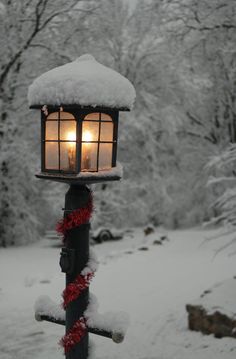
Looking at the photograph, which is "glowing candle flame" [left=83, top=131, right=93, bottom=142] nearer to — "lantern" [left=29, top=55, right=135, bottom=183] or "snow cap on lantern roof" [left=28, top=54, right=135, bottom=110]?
"lantern" [left=29, top=55, right=135, bottom=183]

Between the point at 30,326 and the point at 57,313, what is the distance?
3.52 metres

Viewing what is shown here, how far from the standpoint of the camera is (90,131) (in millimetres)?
3094

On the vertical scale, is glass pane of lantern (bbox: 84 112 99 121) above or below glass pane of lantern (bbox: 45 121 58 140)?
above

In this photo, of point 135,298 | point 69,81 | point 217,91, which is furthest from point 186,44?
point 69,81

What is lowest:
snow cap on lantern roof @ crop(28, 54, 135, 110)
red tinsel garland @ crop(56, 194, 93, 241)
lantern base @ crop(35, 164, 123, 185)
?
red tinsel garland @ crop(56, 194, 93, 241)

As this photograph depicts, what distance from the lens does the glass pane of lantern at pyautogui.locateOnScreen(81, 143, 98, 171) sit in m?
3.06

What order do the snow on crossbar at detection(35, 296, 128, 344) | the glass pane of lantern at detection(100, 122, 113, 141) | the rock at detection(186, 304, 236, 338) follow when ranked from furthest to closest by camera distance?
the rock at detection(186, 304, 236, 338)
the glass pane of lantern at detection(100, 122, 113, 141)
the snow on crossbar at detection(35, 296, 128, 344)

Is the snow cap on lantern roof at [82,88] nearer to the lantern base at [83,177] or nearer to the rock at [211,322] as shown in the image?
the lantern base at [83,177]

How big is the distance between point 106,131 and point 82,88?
0.47 m

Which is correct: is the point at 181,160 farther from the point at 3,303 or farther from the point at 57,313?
the point at 57,313

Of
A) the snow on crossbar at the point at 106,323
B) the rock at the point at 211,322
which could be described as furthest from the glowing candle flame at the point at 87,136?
the rock at the point at 211,322

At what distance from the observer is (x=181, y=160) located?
790 inches

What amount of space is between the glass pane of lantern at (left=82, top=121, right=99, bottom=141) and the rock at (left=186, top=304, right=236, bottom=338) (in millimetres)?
3540

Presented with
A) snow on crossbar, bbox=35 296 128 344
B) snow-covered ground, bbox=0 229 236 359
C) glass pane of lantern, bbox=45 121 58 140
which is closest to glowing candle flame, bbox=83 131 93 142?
glass pane of lantern, bbox=45 121 58 140
